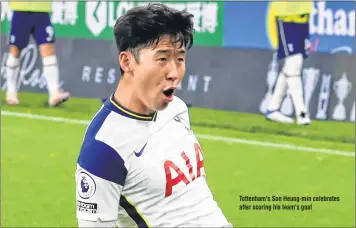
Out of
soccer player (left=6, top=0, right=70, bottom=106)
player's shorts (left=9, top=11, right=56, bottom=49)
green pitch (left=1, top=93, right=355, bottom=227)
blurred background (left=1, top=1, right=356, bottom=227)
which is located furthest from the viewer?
player's shorts (left=9, top=11, right=56, bottom=49)

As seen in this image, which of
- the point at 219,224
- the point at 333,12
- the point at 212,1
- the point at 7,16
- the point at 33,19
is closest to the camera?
the point at 219,224

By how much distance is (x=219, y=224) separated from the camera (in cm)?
473

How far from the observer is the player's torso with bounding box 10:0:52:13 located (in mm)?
16531

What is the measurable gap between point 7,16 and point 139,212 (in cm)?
1378

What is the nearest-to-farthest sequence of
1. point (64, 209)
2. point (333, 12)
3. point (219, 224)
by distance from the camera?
1. point (219, 224)
2. point (64, 209)
3. point (333, 12)

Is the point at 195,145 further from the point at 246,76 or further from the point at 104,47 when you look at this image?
the point at 104,47

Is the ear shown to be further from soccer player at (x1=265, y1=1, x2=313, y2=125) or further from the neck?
soccer player at (x1=265, y1=1, x2=313, y2=125)

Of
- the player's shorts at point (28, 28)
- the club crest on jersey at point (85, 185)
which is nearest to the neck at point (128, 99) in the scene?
the club crest on jersey at point (85, 185)

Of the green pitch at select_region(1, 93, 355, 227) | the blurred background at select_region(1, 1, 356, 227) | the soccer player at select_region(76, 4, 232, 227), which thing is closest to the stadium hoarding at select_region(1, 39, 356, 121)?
the blurred background at select_region(1, 1, 356, 227)

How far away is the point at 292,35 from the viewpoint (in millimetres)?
14703

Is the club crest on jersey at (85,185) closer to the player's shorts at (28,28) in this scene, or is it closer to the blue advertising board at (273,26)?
the blue advertising board at (273,26)

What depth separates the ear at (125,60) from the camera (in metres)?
4.43

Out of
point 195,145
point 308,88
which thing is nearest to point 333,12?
point 308,88

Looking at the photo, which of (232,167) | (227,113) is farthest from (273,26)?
(232,167)
